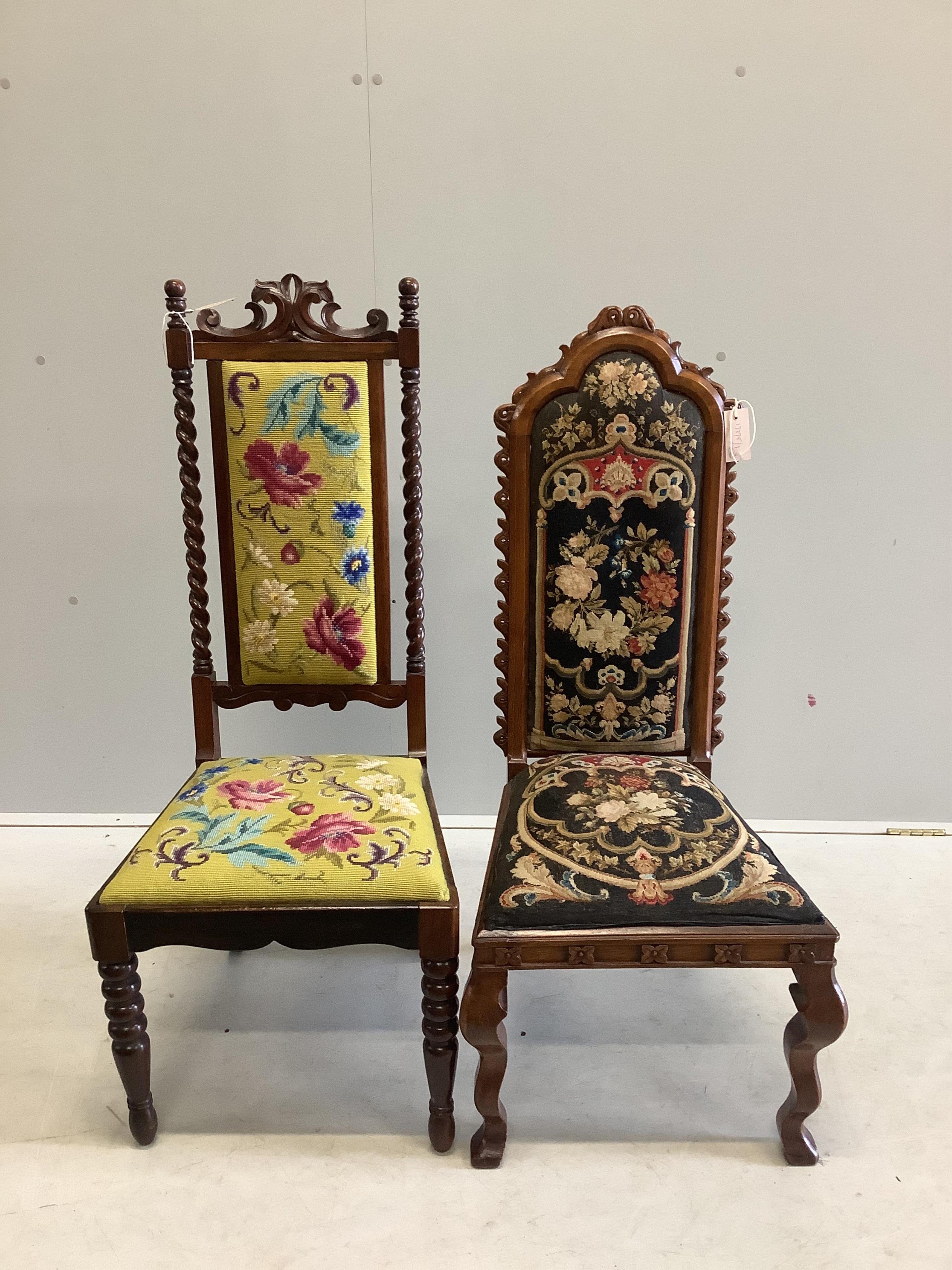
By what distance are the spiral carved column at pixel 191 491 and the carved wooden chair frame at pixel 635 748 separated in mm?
530

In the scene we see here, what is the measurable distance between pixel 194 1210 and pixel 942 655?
6.36 feet

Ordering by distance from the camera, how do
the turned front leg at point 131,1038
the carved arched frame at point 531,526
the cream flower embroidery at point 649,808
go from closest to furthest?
the turned front leg at point 131,1038 < the cream flower embroidery at point 649,808 < the carved arched frame at point 531,526

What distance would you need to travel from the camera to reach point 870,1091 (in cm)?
142

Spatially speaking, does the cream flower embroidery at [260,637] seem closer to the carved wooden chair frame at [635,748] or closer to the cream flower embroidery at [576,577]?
the carved wooden chair frame at [635,748]

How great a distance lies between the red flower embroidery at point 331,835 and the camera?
1287 mm

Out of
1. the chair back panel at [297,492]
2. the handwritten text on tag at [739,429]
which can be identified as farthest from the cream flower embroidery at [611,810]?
the handwritten text on tag at [739,429]

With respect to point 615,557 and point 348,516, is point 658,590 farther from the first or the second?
point 348,516

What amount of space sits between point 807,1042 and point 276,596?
1.08 m

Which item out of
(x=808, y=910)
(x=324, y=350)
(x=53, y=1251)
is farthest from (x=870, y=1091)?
(x=324, y=350)

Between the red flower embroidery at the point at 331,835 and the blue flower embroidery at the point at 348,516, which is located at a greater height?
the blue flower embroidery at the point at 348,516

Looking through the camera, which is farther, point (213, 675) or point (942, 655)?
point (942, 655)

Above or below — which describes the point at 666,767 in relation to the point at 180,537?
below

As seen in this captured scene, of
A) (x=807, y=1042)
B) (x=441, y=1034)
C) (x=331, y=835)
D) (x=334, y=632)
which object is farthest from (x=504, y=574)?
(x=807, y=1042)

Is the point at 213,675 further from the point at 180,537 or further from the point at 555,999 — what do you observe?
the point at 555,999
